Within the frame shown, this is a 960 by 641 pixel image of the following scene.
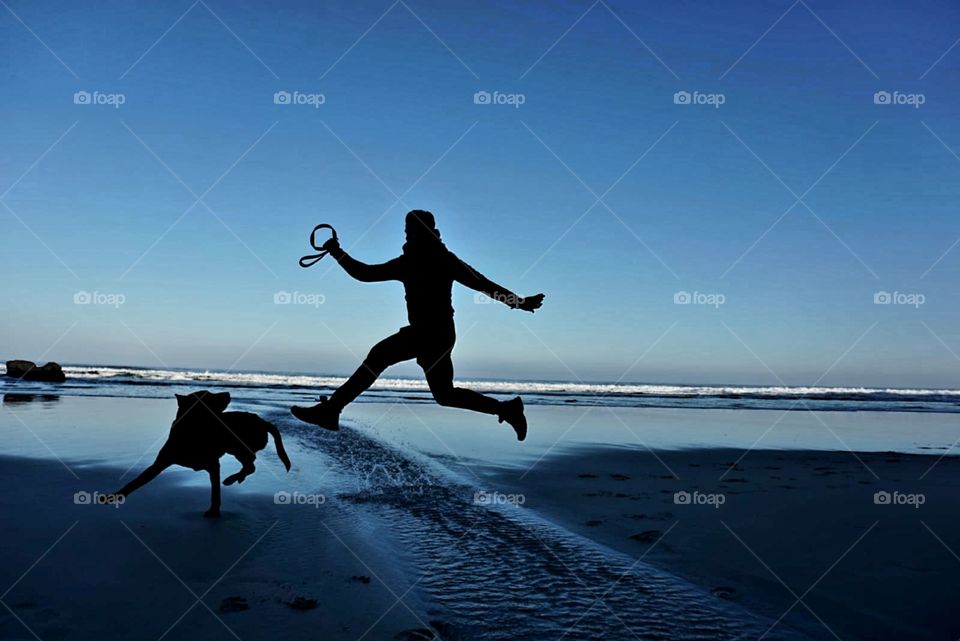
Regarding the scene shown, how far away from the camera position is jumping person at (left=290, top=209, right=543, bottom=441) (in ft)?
13.6

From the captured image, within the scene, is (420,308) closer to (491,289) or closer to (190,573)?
(491,289)

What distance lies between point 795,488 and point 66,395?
23110mm

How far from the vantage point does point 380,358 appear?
4.13 metres

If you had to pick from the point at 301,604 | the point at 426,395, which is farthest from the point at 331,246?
the point at 426,395

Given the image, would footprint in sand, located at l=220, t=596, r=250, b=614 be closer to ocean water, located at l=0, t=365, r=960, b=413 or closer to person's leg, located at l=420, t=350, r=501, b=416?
person's leg, located at l=420, t=350, r=501, b=416

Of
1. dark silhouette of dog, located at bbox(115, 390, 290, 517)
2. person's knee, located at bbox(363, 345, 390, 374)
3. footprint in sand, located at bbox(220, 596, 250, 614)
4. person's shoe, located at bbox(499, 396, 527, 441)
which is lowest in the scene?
footprint in sand, located at bbox(220, 596, 250, 614)

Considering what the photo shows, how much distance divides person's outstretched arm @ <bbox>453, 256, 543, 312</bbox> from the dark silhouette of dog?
10.2ft

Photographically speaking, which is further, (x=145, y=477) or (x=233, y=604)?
(x=145, y=477)

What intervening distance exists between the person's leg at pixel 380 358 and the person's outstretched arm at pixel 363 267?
0.38m

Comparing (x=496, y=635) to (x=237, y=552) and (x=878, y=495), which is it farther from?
(x=878, y=495)

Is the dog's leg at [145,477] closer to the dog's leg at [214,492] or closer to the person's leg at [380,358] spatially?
the dog's leg at [214,492]

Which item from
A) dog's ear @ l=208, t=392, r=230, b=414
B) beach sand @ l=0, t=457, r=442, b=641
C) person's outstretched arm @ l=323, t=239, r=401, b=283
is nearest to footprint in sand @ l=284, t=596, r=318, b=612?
beach sand @ l=0, t=457, r=442, b=641

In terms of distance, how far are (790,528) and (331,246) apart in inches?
221

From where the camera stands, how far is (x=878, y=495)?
820 cm
